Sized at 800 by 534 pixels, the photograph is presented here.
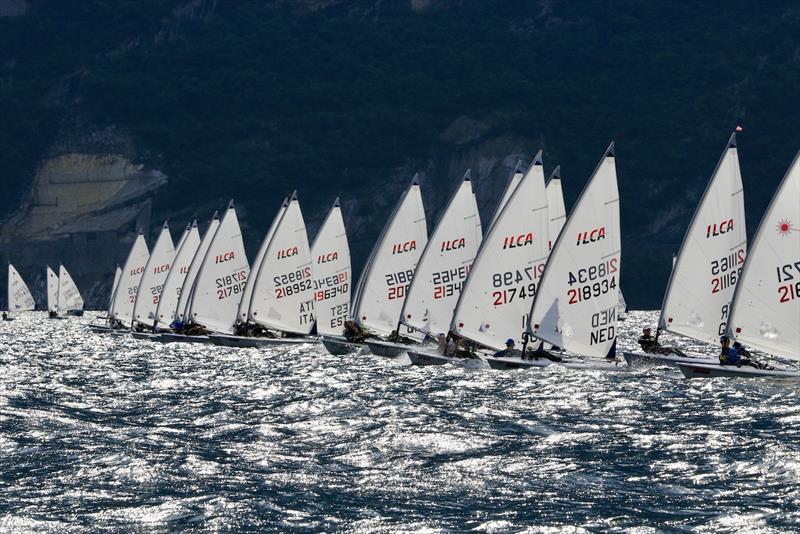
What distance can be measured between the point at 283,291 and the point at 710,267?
16107mm

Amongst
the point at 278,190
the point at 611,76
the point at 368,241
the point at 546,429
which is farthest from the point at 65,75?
the point at 546,429

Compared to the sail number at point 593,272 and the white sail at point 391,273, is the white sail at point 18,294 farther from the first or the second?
the sail number at point 593,272

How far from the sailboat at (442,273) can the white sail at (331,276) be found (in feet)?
24.3

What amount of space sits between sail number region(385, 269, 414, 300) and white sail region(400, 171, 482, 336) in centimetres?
277

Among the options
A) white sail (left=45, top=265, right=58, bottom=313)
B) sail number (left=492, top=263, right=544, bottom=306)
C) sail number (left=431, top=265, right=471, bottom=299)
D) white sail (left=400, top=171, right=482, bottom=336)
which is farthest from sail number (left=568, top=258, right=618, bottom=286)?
white sail (left=45, top=265, right=58, bottom=313)

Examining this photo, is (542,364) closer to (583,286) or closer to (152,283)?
(583,286)

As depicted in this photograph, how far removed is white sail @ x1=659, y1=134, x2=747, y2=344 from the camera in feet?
114

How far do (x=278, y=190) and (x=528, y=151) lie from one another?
25425 mm

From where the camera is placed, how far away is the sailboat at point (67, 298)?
104250mm

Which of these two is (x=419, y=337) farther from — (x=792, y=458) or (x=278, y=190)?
(x=278, y=190)

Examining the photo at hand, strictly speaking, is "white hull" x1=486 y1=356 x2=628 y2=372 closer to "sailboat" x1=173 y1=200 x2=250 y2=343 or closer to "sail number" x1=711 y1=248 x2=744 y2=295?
"sail number" x1=711 y1=248 x2=744 y2=295

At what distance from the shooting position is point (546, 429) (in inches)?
900

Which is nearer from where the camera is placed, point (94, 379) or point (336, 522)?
point (336, 522)

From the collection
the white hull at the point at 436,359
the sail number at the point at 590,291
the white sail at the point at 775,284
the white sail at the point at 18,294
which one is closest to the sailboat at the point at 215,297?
the white hull at the point at 436,359
